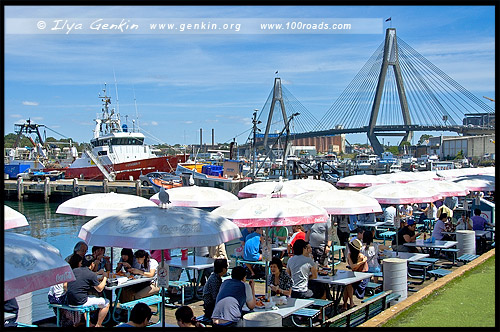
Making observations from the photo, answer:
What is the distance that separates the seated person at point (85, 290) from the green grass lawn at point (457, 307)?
3664mm

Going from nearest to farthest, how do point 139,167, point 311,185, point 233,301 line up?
point 233,301 → point 311,185 → point 139,167

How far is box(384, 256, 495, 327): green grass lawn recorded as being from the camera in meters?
7.16

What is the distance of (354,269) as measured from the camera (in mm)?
9062

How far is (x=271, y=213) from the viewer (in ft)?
27.2

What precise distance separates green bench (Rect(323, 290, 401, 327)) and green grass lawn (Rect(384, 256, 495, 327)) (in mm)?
389

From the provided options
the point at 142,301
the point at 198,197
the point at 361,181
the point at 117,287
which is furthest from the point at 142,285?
the point at 361,181

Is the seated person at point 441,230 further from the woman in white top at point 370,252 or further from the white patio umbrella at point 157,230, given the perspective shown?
the white patio umbrella at point 157,230

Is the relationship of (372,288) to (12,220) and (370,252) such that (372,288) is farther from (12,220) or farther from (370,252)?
(12,220)

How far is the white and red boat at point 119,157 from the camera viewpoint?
51.8 m

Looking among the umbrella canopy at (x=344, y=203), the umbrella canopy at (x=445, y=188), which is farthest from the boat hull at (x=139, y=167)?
the umbrella canopy at (x=344, y=203)

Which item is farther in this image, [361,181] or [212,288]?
[361,181]

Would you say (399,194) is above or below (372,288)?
above

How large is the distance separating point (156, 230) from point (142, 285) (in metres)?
2.25

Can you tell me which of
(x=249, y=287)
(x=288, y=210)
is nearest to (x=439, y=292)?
(x=288, y=210)
